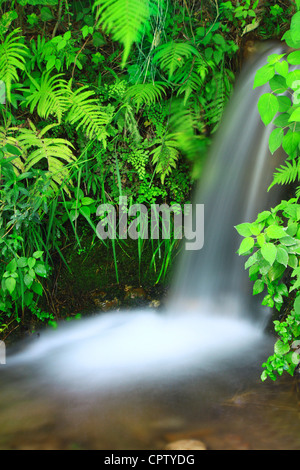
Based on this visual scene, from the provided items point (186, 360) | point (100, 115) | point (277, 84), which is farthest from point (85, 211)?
point (277, 84)

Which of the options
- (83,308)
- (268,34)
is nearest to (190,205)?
(83,308)

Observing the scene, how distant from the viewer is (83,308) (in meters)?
2.78

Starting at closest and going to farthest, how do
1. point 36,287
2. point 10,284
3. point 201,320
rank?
point 10,284, point 36,287, point 201,320

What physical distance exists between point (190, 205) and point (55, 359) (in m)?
1.38

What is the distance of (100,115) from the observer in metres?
2.66

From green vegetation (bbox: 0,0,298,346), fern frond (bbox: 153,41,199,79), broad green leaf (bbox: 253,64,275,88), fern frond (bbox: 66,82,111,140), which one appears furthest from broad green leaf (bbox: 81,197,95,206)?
broad green leaf (bbox: 253,64,275,88)

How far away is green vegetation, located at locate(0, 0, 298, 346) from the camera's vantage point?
246 cm

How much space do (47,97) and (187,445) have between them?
6.54 ft

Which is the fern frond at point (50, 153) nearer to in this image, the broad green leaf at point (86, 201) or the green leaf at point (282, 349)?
the broad green leaf at point (86, 201)

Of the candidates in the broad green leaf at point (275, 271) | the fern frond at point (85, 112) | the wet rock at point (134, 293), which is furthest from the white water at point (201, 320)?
the fern frond at point (85, 112)

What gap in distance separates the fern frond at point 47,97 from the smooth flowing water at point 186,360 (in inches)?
41.8

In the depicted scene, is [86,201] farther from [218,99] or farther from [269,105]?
[269,105]

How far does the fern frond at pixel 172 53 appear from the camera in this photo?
8.46 feet
